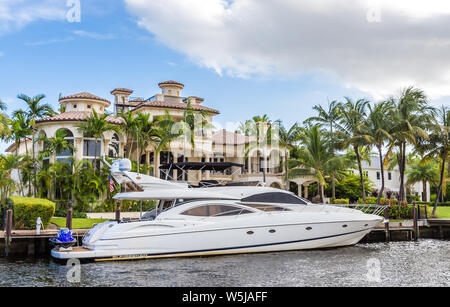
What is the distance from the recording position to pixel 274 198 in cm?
2059

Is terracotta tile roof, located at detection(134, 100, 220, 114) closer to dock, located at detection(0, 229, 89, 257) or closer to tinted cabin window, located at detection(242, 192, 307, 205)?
tinted cabin window, located at detection(242, 192, 307, 205)

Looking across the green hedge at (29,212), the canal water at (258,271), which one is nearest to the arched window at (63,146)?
the green hedge at (29,212)

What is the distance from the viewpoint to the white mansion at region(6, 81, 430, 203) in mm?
35250

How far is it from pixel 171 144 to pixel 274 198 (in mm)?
18188

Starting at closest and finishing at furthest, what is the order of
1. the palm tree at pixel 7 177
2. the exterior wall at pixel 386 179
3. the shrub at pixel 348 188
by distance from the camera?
the palm tree at pixel 7 177
the shrub at pixel 348 188
the exterior wall at pixel 386 179

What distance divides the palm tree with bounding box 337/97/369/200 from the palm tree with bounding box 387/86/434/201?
8.51 ft

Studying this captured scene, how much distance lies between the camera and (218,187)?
21.0 metres

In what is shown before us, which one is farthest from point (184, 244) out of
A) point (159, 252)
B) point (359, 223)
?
point (359, 223)

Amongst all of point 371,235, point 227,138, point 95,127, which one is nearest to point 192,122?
point 227,138

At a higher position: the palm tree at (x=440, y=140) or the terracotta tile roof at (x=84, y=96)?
the terracotta tile roof at (x=84, y=96)

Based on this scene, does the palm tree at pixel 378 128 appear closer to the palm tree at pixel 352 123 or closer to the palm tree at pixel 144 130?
the palm tree at pixel 352 123

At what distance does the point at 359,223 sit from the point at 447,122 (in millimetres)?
17103

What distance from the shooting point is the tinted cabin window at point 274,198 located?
20.3 metres
